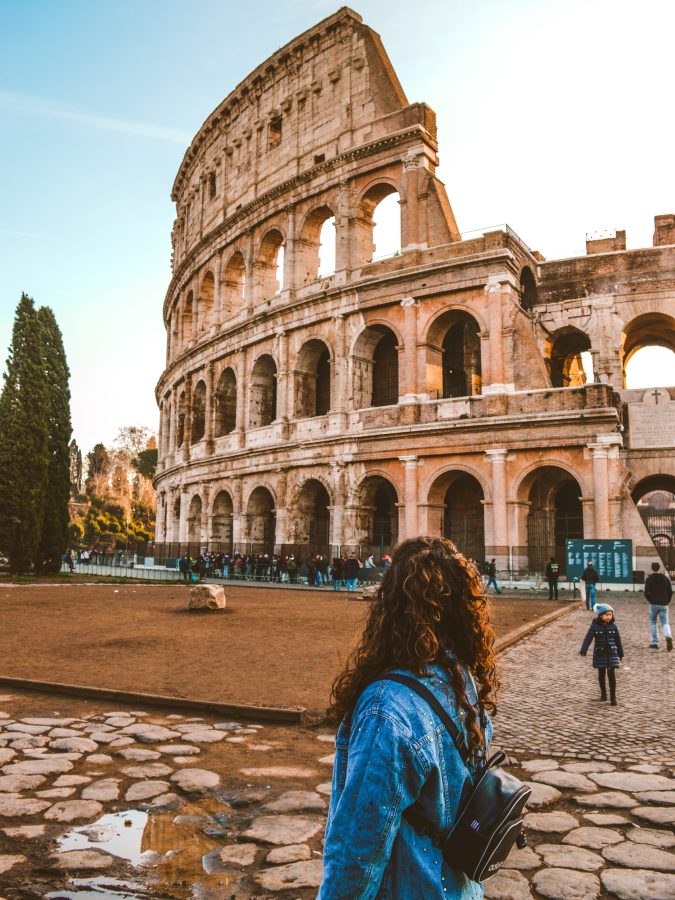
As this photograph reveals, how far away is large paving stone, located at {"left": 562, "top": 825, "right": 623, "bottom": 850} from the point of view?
3.46 metres

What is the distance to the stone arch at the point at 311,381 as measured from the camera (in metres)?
25.1

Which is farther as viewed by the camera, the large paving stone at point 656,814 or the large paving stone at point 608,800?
the large paving stone at point 608,800

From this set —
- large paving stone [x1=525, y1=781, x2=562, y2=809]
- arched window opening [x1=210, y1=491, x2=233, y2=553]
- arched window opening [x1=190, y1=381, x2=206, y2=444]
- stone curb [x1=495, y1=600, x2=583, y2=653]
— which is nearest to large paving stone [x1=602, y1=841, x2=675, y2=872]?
large paving stone [x1=525, y1=781, x2=562, y2=809]

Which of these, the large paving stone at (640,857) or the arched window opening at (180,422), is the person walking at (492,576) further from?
the arched window opening at (180,422)

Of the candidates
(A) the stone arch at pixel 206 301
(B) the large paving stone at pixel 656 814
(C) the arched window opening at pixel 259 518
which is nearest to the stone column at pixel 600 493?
(C) the arched window opening at pixel 259 518

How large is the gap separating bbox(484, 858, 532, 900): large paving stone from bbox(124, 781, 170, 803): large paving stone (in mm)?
1883

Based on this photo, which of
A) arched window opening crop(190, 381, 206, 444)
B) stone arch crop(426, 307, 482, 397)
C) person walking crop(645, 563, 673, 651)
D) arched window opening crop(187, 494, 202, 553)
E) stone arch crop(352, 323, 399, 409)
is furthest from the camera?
arched window opening crop(190, 381, 206, 444)

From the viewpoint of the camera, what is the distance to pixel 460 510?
75.3ft

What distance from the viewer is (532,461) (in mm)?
19766

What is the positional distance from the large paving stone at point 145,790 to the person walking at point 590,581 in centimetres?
1191

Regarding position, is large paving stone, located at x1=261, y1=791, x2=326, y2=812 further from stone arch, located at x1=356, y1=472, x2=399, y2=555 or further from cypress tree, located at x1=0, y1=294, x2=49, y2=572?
cypress tree, located at x1=0, y1=294, x2=49, y2=572

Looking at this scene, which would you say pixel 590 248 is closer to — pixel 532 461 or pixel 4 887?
pixel 532 461

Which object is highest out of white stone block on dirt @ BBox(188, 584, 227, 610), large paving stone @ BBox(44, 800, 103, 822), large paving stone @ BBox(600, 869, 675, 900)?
white stone block on dirt @ BBox(188, 584, 227, 610)

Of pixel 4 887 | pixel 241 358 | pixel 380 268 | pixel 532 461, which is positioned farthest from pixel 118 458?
pixel 4 887
